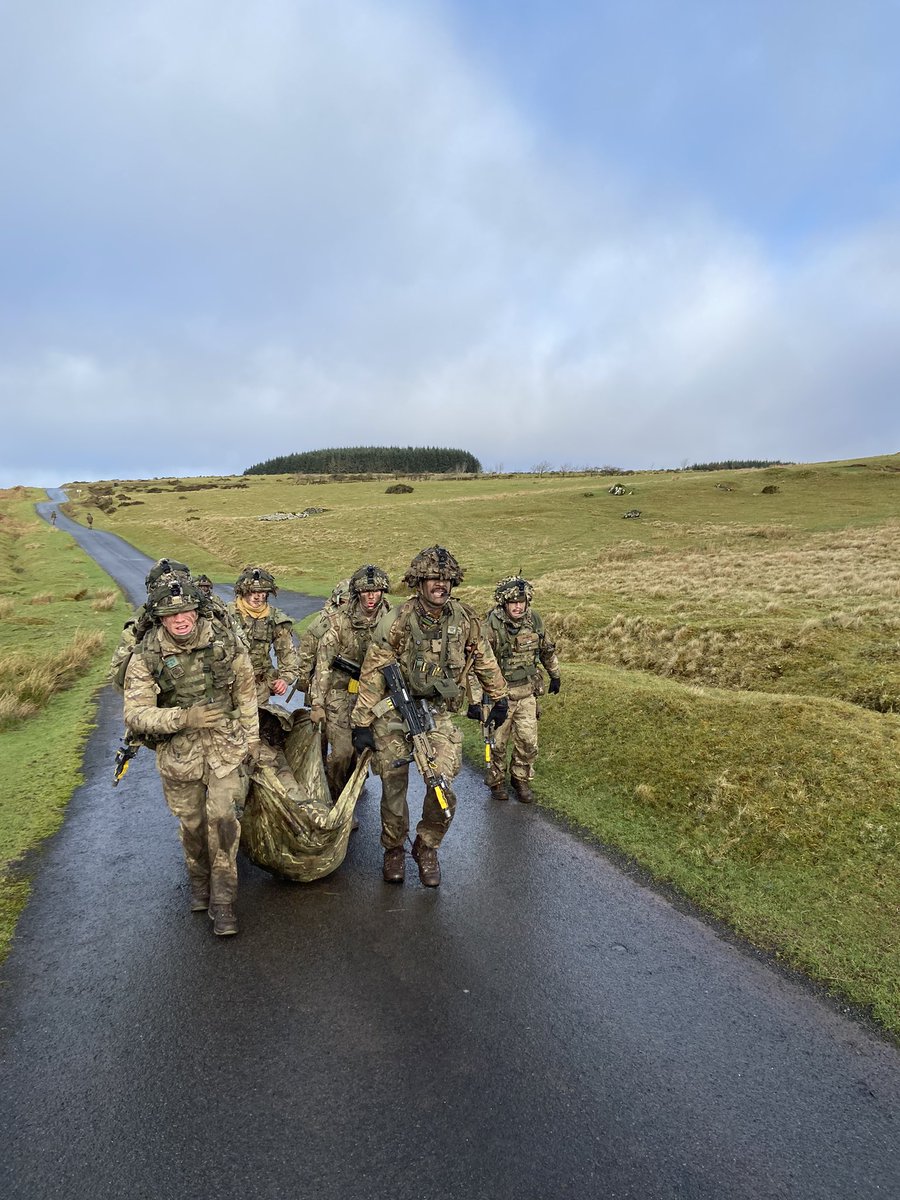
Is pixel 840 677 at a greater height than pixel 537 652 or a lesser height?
lesser

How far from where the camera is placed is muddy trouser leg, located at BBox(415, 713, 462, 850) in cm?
623

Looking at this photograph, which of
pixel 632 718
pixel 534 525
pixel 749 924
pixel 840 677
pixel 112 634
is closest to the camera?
pixel 749 924

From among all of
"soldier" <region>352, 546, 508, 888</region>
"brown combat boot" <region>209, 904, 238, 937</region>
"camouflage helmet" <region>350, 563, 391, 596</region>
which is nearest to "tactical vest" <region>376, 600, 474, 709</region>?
"soldier" <region>352, 546, 508, 888</region>

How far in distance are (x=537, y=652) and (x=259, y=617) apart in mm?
3720

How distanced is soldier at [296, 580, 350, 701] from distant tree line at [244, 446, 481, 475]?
516 feet

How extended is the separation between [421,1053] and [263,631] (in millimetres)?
5395

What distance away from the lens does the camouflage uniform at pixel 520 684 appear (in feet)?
27.3

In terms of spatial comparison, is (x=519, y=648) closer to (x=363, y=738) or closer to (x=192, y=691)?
(x=363, y=738)

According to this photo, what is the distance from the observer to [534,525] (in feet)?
147

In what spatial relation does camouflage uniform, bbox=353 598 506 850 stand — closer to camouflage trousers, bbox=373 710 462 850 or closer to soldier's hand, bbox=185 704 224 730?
camouflage trousers, bbox=373 710 462 850

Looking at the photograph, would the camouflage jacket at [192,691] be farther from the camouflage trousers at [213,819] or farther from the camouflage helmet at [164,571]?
the camouflage helmet at [164,571]

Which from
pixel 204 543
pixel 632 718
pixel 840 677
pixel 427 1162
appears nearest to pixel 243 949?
pixel 427 1162

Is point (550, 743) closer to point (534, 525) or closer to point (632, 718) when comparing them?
point (632, 718)

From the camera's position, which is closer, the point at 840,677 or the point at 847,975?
the point at 847,975
